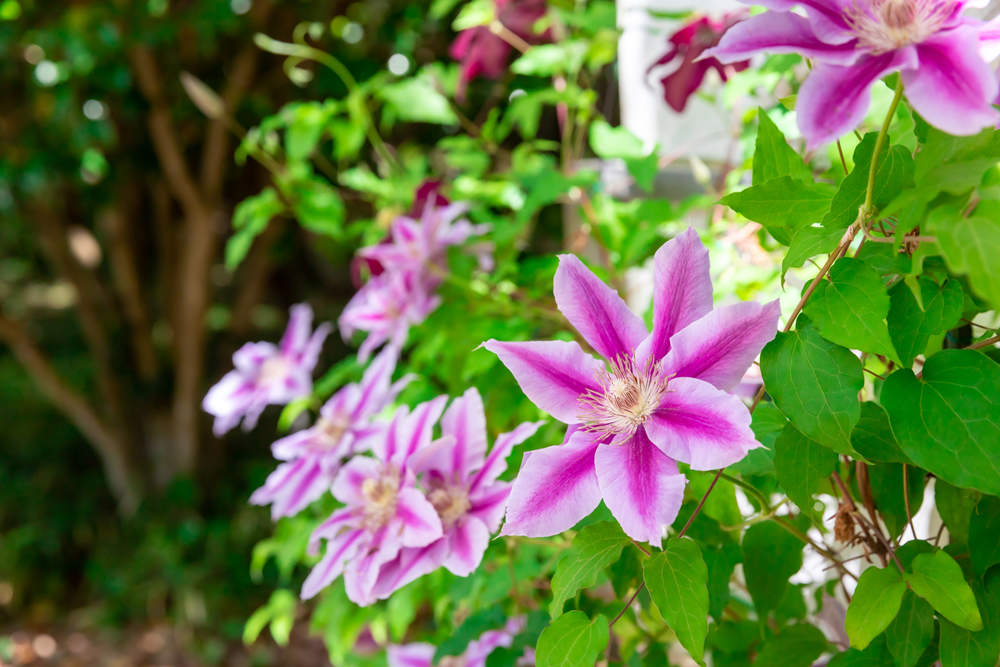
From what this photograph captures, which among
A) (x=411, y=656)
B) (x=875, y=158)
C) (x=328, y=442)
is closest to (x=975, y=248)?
(x=875, y=158)

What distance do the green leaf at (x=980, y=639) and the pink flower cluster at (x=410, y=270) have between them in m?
0.58

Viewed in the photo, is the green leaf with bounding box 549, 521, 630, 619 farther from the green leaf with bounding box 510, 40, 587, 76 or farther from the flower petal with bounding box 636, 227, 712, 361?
the green leaf with bounding box 510, 40, 587, 76

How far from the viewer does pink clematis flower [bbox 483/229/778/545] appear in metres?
0.42

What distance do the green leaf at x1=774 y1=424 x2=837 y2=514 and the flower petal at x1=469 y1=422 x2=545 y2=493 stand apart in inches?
7.8

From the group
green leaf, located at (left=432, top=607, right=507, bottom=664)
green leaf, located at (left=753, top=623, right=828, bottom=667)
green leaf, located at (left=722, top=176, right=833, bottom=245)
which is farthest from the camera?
green leaf, located at (left=432, top=607, right=507, bottom=664)

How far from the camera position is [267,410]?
334cm

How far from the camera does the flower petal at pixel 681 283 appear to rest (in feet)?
1.49

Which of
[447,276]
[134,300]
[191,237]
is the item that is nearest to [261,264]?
[191,237]

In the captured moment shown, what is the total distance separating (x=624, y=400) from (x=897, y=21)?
9.0 inches

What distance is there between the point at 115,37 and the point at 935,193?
172cm

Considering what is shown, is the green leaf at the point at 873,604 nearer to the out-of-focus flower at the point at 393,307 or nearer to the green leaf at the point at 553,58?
the out-of-focus flower at the point at 393,307

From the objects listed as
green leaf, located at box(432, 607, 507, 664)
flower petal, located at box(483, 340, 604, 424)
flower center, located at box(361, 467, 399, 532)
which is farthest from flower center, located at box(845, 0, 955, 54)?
green leaf, located at box(432, 607, 507, 664)

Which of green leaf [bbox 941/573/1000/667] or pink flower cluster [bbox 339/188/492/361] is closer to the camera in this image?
green leaf [bbox 941/573/1000/667]

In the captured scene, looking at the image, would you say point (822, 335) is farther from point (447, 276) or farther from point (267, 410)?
point (267, 410)
